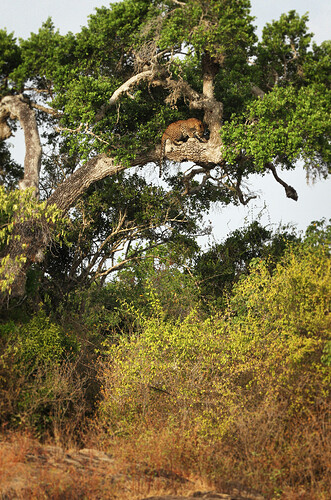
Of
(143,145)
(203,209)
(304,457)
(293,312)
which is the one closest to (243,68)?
(143,145)

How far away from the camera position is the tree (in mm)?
16109

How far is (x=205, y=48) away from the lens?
652 inches

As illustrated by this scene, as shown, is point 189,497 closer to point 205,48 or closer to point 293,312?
point 293,312

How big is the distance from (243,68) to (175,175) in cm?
549

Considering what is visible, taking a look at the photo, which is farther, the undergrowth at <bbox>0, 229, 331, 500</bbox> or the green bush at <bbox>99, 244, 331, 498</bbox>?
the green bush at <bbox>99, 244, 331, 498</bbox>

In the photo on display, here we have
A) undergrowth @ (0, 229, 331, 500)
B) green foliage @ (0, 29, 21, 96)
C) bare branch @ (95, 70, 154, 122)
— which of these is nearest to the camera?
undergrowth @ (0, 229, 331, 500)

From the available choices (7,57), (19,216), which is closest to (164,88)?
(7,57)

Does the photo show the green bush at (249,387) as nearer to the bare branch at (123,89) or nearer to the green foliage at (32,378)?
the green foliage at (32,378)

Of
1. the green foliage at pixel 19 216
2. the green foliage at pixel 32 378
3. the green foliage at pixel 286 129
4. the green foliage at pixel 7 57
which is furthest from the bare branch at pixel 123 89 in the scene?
the green foliage at pixel 32 378

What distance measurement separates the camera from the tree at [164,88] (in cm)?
1611

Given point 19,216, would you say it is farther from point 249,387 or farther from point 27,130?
point 27,130

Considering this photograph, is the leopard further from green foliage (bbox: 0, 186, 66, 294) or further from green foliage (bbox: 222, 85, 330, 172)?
green foliage (bbox: 0, 186, 66, 294)

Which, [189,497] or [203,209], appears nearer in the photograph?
[189,497]

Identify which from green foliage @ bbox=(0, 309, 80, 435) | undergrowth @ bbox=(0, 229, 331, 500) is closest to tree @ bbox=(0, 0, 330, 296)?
green foliage @ bbox=(0, 309, 80, 435)
